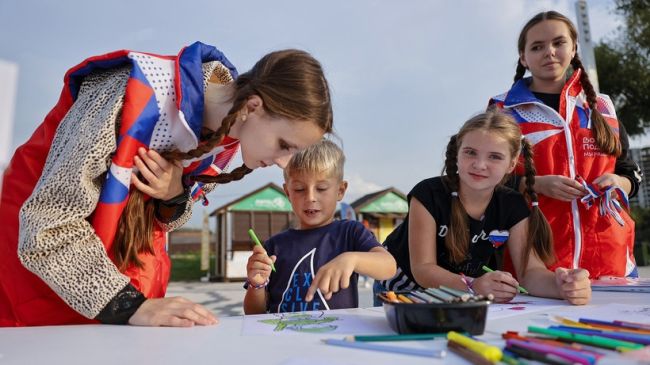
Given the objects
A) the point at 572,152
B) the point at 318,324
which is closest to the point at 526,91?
the point at 572,152

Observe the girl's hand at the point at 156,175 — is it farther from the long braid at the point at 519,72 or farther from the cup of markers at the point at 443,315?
the long braid at the point at 519,72

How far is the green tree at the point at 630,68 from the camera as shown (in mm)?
10914

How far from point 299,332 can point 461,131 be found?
3.47 ft

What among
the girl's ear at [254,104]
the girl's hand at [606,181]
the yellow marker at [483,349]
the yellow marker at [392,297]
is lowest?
the yellow marker at [483,349]

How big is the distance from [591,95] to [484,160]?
2.22 ft

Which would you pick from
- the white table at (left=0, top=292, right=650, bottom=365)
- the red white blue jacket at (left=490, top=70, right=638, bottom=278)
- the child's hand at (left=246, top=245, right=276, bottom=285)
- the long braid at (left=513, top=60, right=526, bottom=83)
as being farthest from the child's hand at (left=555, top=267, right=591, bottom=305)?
the long braid at (left=513, top=60, right=526, bottom=83)

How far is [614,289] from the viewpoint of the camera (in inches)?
53.4

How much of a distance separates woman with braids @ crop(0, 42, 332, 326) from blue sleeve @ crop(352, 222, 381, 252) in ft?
1.36

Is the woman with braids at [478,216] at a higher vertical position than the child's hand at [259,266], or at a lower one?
higher

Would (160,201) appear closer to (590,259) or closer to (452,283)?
(452,283)

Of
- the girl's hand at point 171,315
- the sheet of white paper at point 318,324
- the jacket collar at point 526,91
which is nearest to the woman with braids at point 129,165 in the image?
the girl's hand at point 171,315

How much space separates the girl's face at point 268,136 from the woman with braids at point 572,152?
0.88 meters

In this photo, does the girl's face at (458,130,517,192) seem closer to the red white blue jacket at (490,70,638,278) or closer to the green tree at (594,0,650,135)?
the red white blue jacket at (490,70,638,278)

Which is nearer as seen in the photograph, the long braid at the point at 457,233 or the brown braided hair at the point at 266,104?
the brown braided hair at the point at 266,104
